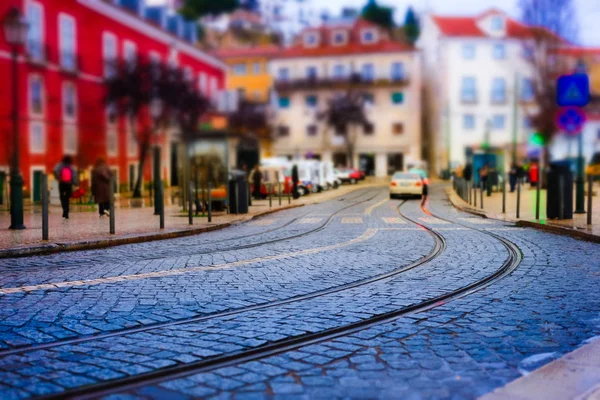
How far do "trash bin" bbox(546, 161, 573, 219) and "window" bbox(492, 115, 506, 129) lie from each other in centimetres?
5488

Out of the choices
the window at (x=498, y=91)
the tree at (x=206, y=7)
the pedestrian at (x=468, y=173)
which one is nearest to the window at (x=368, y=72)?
the window at (x=498, y=91)

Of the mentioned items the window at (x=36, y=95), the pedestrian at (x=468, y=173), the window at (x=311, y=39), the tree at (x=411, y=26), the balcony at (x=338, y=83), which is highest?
the tree at (x=411, y=26)

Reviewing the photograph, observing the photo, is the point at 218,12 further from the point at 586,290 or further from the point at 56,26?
the point at 586,290

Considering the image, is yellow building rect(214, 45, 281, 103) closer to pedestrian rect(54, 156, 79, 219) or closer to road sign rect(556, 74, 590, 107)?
pedestrian rect(54, 156, 79, 219)

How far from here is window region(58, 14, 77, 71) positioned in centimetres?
3559

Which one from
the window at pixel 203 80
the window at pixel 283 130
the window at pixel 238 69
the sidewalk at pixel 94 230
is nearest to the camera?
the sidewalk at pixel 94 230

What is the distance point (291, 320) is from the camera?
21.3 ft

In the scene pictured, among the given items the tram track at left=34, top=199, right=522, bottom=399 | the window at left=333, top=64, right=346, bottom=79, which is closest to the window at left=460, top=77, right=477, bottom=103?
the window at left=333, top=64, right=346, bottom=79

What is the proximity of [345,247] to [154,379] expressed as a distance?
824 cm

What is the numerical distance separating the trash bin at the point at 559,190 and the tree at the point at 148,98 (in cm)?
2275

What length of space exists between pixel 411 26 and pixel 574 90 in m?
79.2

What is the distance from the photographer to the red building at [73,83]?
107 ft

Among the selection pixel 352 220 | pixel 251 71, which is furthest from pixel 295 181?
pixel 251 71

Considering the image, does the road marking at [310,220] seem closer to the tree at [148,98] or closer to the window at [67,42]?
the tree at [148,98]
